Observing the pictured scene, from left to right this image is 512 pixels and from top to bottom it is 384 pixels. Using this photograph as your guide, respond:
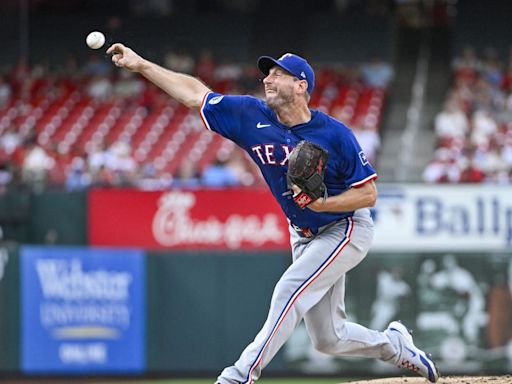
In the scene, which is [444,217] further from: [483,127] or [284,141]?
[284,141]

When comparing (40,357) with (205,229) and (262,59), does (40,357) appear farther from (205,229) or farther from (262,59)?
(262,59)

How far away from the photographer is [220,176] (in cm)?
1436

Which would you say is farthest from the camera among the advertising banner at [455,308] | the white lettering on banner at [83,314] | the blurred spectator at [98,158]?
the blurred spectator at [98,158]

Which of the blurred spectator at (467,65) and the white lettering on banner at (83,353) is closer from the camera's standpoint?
the white lettering on banner at (83,353)

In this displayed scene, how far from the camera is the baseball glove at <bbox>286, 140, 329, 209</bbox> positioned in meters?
5.96

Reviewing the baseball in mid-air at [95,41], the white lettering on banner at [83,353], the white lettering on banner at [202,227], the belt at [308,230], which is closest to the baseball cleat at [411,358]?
the belt at [308,230]

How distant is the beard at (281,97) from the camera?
625 centimetres

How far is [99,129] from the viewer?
17734 mm

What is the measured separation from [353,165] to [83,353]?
737 centimetres

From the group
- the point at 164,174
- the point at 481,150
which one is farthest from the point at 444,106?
the point at 164,174

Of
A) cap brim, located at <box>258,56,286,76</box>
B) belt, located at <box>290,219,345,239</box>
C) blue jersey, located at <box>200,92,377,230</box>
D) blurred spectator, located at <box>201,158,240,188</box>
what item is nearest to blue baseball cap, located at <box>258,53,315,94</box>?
cap brim, located at <box>258,56,286,76</box>

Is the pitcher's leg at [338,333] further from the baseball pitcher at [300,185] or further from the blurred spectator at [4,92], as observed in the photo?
the blurred spectator at [4,92]

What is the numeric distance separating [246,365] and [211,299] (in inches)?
260

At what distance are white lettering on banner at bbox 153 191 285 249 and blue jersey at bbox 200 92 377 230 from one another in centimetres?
740
